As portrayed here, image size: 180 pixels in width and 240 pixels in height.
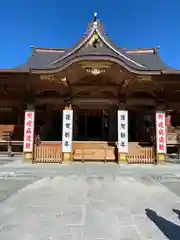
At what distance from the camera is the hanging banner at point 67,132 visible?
12812 mm

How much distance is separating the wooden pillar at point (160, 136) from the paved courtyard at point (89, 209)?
516cm

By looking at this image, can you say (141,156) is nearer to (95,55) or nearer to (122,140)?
(122,140)

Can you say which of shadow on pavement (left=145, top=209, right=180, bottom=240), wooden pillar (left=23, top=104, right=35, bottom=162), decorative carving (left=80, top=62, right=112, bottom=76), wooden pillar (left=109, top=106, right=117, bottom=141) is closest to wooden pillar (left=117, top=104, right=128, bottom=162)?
decorative carving (left=80, top=62, right=112, bottom=76)

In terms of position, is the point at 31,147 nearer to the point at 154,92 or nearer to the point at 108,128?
the point at 108,128

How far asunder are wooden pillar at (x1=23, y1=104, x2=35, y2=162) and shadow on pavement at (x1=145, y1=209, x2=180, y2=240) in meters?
9.16

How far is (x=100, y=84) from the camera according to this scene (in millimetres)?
13336

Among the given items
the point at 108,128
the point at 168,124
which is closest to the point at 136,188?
the point at 108,128

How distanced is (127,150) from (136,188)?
615 centimetres

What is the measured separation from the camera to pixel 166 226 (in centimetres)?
386


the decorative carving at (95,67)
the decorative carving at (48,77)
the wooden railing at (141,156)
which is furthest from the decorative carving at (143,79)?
the decorative carving at (48,77)

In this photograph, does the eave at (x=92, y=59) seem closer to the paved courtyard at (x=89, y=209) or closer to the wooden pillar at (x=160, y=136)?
the wooden pillar at (x=160, y=136)

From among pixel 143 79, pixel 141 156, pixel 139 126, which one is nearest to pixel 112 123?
pixel 139 126

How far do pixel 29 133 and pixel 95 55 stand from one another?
16.9 feet

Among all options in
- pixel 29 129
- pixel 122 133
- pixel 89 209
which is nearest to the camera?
pixel 89 209
